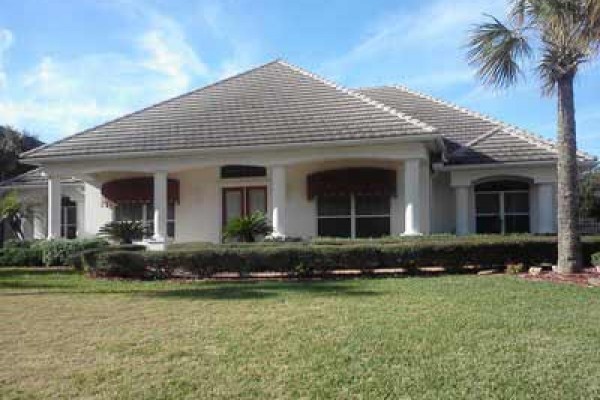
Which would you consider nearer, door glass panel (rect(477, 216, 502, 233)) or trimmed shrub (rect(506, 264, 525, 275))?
trimmed shrub (rect(506, 264, 525, 275))

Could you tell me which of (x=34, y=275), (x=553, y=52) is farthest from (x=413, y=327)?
(x=34, y=275)

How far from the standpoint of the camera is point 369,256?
14.6 metres

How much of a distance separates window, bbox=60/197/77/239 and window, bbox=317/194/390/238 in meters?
11.5

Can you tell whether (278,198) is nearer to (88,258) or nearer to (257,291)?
(88,258)

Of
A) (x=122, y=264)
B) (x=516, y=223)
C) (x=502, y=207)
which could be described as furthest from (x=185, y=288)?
(x=516, y=223)

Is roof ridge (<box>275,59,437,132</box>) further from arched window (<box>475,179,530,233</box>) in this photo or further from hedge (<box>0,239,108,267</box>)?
hedge (<box>0,239,108,267</box>)

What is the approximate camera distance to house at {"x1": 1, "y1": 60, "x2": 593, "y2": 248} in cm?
1937

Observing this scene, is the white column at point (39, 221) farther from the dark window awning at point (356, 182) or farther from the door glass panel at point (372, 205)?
the door glass panel at point (372, 205)

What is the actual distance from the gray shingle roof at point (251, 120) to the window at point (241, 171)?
1564mm

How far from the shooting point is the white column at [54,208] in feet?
71.5

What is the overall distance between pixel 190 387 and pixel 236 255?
881cm

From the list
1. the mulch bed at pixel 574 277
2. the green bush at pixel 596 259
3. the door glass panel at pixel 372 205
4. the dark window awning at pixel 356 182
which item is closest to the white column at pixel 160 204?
the dark window awning at pixel 356 182

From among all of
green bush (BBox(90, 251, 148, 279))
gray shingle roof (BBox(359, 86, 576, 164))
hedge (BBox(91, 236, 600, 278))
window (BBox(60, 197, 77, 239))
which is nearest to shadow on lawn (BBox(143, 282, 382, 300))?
hedge (BBox(91, 236, 600, 278))

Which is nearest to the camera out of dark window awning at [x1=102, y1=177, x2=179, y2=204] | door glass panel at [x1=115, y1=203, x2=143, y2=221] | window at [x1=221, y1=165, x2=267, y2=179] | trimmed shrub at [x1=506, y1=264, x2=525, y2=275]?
trimmed shrub at [x1=506, y1=264, x2=525, y2=275]
